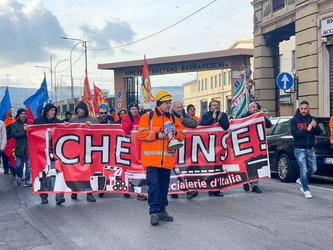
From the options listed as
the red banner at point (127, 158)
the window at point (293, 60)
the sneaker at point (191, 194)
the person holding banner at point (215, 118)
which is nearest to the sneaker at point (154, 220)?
the red banner at point (127, 158)

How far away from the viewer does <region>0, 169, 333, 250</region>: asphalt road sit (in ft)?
20.3

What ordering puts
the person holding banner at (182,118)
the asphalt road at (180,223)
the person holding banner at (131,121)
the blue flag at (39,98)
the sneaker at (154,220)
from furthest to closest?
1. the blue flag at (39,98)
2. the person holding banner at (131,121)
3. the person holding banner at (182,118)
4. the sneaker at (154,220)
5. the asphalt road at (180,223)

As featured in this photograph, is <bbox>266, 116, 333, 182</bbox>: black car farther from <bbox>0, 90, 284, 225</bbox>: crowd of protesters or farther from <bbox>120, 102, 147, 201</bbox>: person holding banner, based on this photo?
<bbox>120, 102, 147, 201</bbox>: person holding banner

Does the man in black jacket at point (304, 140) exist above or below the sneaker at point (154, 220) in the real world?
above

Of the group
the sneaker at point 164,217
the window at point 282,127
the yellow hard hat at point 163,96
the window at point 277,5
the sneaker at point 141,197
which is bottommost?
the sneaker at point 141,197

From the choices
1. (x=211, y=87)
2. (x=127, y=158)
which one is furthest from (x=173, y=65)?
(x=211, y=87)

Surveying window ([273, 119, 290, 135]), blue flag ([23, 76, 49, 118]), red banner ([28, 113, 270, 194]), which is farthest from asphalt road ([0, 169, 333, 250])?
blue flag ([23, 76, 49, 118])

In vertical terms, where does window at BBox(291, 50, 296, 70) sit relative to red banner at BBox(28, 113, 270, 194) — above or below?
above

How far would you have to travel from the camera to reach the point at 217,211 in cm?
827

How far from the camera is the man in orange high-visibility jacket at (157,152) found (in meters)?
7.25

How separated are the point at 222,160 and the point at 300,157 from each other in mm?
1446

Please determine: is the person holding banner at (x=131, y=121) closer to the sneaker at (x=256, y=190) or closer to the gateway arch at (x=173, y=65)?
the sneaker at (x=256, y=190)

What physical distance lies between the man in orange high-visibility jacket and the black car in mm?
5350

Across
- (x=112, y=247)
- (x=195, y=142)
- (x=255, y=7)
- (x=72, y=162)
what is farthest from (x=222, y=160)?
(x=255, y=7)
